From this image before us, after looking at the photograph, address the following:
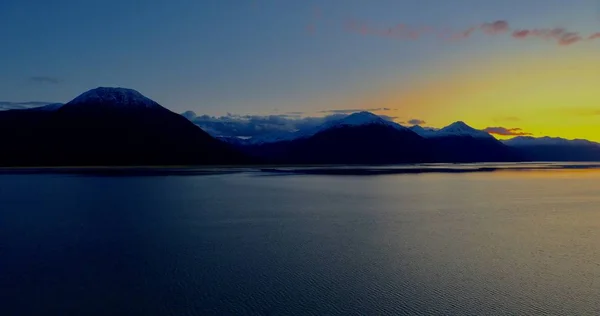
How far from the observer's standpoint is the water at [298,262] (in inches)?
501

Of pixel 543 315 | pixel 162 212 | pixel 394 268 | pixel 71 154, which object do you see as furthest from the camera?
pixel 71 154

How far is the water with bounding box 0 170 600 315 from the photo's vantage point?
41.8ft

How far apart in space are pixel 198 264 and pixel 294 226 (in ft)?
30.0

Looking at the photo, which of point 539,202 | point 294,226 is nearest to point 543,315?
point 294,226

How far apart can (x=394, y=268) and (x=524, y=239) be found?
885cm

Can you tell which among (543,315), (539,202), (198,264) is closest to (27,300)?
(198,264)

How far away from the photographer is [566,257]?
18.2 m

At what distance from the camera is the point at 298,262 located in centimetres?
1722

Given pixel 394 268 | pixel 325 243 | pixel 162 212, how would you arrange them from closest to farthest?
pixel 394 268 → pixel 325 243 → pixel 162 212

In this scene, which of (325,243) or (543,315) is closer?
(543,315)

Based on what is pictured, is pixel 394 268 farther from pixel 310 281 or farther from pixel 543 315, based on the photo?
pixel 543 315

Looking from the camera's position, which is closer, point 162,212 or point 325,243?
point 325,243

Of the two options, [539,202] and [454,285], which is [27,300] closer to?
[454,285]

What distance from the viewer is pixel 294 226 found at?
1006 inches
